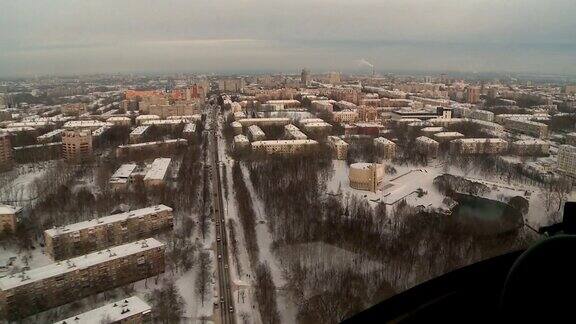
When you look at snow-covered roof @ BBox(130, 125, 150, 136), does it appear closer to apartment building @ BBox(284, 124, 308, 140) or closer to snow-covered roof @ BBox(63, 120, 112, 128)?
snow-covered roof @ BBox(63, 120, 112, 128)

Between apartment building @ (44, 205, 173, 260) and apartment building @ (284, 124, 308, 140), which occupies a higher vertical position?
apartment building @ (284, 124, 308, 140)

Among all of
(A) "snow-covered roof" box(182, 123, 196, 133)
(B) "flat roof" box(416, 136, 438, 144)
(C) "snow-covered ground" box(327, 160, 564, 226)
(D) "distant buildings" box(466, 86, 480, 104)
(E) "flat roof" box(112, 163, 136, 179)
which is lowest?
(C) "snow-covered ground" box(327, 160, 564, 226)

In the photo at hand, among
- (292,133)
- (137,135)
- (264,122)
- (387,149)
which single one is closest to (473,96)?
(264,122)

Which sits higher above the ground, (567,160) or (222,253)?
(567,160)

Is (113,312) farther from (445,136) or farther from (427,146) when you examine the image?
(445,136)

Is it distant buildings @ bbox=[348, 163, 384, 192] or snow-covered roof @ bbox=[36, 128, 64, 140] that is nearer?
distant buildings @ bbox=[348, 163, 384, 192]

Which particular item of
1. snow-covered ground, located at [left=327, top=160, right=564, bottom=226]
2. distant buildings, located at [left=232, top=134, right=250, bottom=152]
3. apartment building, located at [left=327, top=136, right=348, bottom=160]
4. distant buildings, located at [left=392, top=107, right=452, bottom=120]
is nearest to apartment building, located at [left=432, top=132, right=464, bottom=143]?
snow-covered ground, located at [left=327, top=160, right=564, bottom=226]

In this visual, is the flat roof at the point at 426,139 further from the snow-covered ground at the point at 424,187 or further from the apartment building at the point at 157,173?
the apartment building at the point at 157,173
